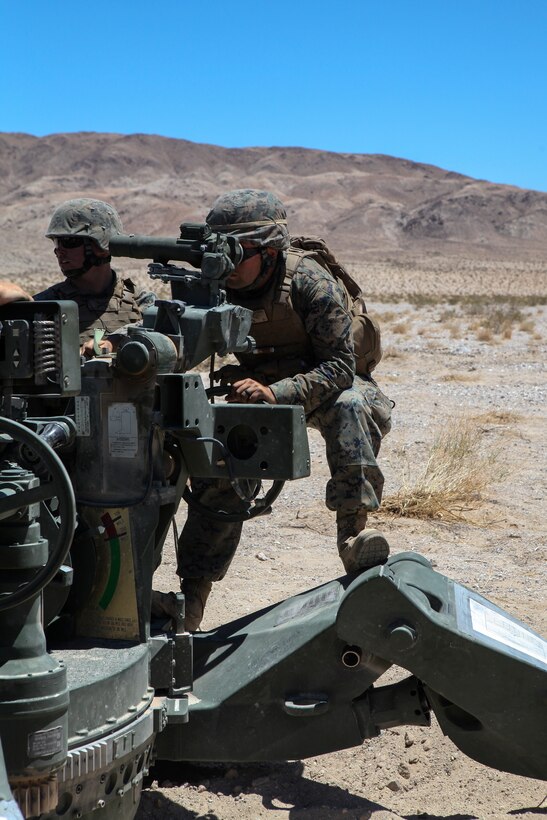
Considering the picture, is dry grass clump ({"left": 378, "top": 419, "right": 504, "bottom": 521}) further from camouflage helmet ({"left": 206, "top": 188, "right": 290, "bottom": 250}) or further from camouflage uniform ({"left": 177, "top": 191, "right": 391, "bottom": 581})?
camouflage helmet ({"left": 206, "top": 188, "right": 290, "bottom": 250})

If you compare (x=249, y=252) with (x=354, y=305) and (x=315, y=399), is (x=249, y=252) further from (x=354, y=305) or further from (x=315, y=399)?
(x=354, y=305)

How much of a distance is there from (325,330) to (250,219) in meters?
0.57

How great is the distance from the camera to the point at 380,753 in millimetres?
4520

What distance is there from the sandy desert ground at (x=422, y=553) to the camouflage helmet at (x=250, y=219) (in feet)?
6.92

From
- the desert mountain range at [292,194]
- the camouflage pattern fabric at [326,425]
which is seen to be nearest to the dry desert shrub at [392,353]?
the camouflage pattern fabric at [326,425]

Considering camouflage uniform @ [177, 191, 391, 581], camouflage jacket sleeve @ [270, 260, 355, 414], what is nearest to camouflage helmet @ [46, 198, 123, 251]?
camouflage uniform @ [177, 191, 391, 581]

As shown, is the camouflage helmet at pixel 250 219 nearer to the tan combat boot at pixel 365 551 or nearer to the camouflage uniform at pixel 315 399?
the camouflage uniform at pixel 315 399

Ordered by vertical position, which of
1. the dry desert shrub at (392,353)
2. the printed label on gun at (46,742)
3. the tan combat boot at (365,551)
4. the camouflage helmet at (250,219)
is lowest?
the dry desert shrub at (392,353)

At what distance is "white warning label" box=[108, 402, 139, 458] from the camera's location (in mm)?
3471

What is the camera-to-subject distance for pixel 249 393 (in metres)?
4.22

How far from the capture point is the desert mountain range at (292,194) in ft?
297

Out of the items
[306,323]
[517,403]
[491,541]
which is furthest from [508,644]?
[517,403]

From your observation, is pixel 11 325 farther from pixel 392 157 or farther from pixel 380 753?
pixel 392 157

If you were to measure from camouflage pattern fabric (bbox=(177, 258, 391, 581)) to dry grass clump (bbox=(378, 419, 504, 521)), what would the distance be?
10.7ft
